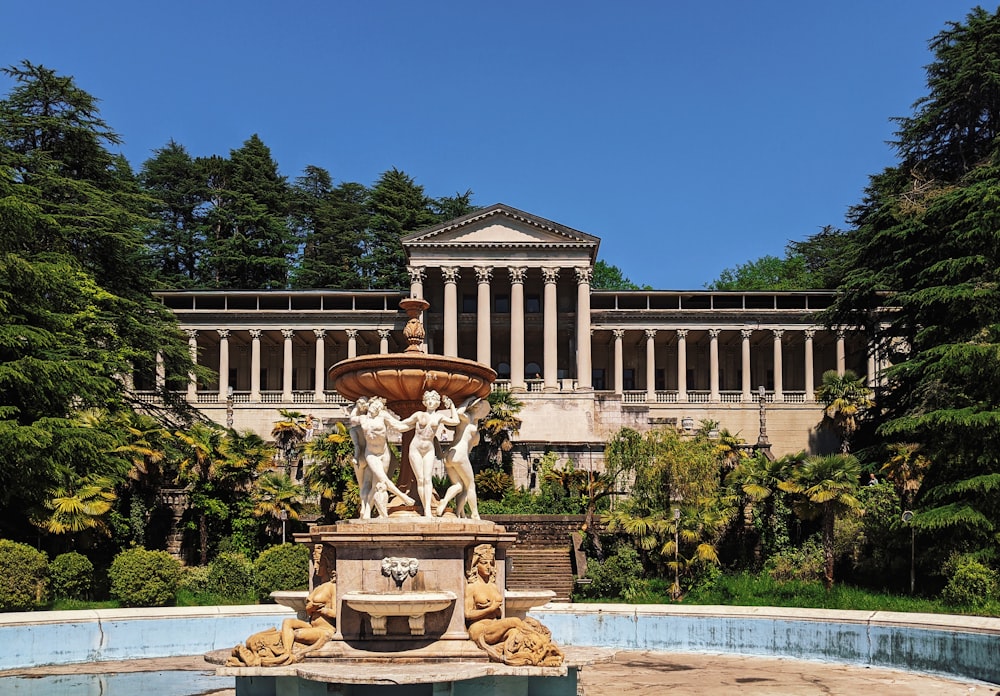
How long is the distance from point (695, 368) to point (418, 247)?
21.5m

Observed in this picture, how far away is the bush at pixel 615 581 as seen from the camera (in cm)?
2802

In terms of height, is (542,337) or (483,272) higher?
(483,272)

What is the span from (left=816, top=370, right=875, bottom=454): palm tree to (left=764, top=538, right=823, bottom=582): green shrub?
18.0 m

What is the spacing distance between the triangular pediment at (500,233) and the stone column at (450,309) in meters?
1.58

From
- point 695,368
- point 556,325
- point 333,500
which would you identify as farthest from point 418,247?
point 333,500

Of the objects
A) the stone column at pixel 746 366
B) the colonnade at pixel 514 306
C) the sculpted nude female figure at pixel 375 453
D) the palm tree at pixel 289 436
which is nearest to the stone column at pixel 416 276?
the colonnade at pixel 514 306

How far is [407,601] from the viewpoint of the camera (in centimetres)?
1265

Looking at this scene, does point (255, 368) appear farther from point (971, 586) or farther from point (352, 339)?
point (971, 586)

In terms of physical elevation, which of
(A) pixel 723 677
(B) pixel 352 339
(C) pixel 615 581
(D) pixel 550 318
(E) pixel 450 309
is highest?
(E) pixel 450 309

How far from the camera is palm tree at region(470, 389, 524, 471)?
4109cm

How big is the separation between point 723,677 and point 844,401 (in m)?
34.3

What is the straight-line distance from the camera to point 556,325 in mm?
59000

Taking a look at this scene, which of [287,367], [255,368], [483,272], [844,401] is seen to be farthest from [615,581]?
[255,368]

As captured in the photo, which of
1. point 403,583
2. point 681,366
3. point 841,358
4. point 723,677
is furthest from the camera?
point 841,358
